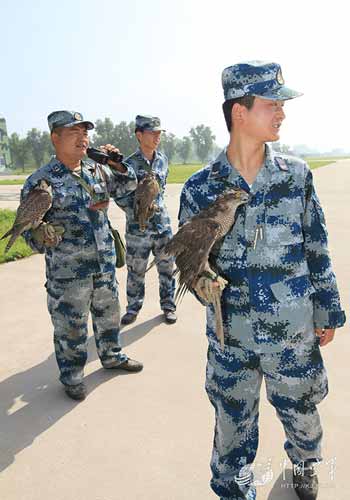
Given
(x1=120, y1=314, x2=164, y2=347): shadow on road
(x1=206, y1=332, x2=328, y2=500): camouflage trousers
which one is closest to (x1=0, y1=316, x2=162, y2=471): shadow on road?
(x1=120, y1=314, x2=164, y2=347): shadow on road

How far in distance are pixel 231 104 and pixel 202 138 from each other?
310 feet

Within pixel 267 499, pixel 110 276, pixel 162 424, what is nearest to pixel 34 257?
pixel 110 276

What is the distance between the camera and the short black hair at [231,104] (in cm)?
188

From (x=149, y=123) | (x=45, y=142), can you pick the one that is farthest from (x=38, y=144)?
(x=149, y=123)

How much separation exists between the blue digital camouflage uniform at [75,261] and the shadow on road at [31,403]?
0.20 metres

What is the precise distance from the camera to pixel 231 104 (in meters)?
1.95

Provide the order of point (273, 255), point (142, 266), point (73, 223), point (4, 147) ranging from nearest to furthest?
point (273, 255)
point (73, 223)
point (142, 266)
point (4, 147)

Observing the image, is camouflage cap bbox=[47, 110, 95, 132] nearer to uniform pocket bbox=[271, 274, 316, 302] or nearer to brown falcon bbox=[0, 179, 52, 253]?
brown falcon bbox=[0, 179, 52, 253]

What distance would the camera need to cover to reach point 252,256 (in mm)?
1944

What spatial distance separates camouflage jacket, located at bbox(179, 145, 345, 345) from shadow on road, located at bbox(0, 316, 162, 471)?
70.4 inches

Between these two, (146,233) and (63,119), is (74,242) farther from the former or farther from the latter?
(146,233)

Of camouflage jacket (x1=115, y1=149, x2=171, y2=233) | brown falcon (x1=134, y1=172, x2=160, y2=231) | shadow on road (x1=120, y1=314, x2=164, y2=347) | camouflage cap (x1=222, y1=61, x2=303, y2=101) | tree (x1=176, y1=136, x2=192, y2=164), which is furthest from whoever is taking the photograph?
tree (x1=176, y1=136, x2=192, y2=164)

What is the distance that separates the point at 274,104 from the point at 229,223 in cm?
58

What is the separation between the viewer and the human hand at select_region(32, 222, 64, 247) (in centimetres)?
299
